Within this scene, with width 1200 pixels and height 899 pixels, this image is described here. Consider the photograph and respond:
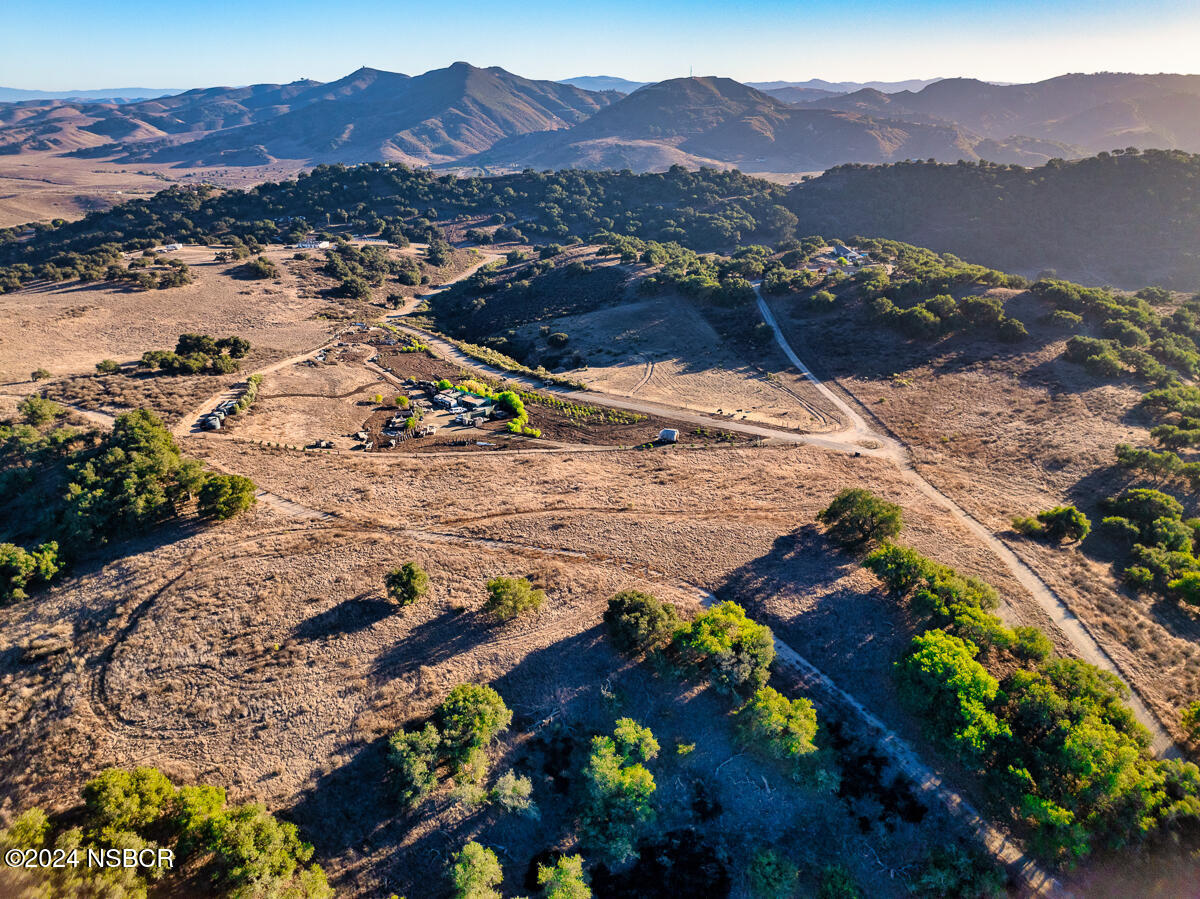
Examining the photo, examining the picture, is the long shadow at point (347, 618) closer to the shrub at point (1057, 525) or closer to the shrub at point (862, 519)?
the shrub at point (862, 519)

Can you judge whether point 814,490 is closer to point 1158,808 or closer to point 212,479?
point 1158,808

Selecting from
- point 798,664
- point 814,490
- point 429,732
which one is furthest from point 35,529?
point 814,490

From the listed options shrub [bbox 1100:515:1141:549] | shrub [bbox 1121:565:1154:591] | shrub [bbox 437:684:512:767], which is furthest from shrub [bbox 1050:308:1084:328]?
shrub [bbox 437:684:512:767]

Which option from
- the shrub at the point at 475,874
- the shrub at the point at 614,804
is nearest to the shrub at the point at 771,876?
the shrub at the point at 614,804

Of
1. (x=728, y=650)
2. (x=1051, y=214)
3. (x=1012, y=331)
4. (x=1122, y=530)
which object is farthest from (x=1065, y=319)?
(x=1051, y=214)

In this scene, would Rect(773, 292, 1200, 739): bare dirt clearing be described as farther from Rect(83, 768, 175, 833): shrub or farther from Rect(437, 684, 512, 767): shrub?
Rect(83, 768, 175, 833): shrub

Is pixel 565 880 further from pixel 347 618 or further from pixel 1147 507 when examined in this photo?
pixel 1147 507
